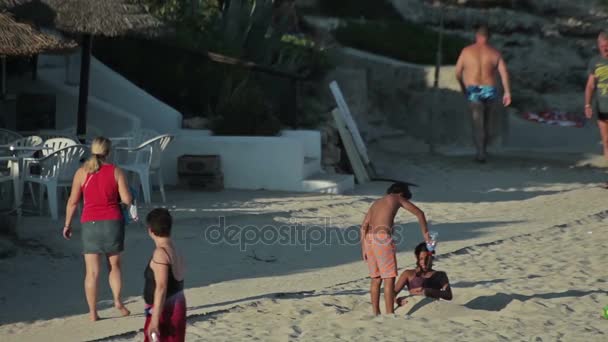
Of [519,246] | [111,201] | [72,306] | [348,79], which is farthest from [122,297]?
[348,79]

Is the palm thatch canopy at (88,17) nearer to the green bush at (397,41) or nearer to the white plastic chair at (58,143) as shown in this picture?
the white plastic chair at (58,143)

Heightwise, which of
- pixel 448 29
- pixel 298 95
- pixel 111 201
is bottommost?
pixel 111 201

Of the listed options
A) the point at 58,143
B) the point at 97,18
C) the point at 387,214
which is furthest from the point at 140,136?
the point at 387,214

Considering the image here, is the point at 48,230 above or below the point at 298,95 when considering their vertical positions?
below

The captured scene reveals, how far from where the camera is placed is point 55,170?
11.3 meters

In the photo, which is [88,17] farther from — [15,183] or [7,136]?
[15,183]

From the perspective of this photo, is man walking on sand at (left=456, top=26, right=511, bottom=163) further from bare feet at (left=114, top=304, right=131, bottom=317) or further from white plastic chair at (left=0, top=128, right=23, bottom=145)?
bare feet at (left=114, top=304, right=131, bottom=317)

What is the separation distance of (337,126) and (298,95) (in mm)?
844

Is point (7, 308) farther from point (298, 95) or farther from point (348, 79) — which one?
point (348, 79)

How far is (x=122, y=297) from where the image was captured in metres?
9.08

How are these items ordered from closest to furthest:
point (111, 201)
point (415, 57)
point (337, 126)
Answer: point (111, 201)
point (337, 126)
point (415, 57)

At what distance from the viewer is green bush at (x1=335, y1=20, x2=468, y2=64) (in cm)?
2247

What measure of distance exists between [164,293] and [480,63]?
10573 millimetres

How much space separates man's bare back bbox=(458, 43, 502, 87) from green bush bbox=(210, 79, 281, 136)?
2908 mm
